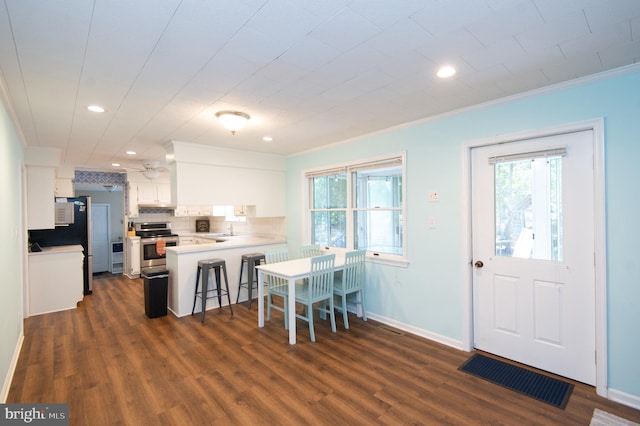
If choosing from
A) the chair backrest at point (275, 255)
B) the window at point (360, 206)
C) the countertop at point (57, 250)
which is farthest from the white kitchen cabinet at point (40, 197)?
the window at point (360, 206)

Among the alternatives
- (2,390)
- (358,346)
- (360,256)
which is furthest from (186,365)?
(360,256)

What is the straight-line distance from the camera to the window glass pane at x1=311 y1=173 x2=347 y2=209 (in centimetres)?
454

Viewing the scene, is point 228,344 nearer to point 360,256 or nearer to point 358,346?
point 358,346

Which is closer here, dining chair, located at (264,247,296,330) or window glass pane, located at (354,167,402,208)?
dining chair, located at (264,247,296,330)

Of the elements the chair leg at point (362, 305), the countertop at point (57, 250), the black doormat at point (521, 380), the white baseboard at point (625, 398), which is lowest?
the black doormat at point (521, 380)

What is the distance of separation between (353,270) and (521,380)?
1.92 meters

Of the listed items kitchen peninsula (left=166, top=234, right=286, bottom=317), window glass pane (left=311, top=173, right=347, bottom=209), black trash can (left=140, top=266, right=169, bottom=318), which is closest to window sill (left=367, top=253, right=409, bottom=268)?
window glass pane (left=311, top=173, right=347, bottom=209)

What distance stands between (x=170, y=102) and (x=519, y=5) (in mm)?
2595

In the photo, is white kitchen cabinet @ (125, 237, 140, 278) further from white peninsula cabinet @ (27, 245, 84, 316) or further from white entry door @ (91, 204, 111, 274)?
white peninsula cabinet @ (27, 245, 84, 316)

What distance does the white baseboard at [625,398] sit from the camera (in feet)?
7.21

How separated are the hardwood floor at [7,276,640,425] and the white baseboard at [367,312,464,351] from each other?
0.08m

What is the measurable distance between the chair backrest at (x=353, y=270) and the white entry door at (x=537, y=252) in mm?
1318

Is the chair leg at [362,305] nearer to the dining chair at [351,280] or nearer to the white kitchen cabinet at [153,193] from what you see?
the dining chair at [351,280]

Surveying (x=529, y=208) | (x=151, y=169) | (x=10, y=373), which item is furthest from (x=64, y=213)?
(x=529, y=208)
